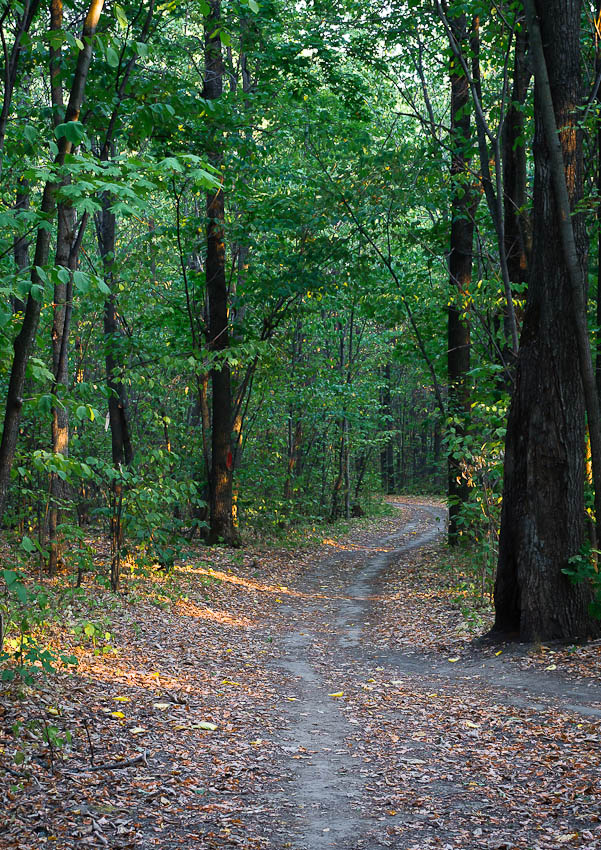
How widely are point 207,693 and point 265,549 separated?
1034cm

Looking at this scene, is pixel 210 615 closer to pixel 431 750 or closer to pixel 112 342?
pixel 112 342

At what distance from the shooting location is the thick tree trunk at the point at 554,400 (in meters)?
7.18

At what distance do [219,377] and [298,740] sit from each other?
35.0ft

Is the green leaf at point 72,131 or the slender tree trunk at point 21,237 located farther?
the slender tree trunk at point 21,237

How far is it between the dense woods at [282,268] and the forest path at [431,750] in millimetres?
1218

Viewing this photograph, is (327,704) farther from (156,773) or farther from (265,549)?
(265,549)

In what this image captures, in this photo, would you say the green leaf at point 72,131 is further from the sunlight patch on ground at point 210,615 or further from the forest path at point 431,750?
the sunlight patch on ground at point 210,615

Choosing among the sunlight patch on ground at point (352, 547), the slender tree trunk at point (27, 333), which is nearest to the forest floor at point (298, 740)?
the slender tree trunk at point (27, 333)

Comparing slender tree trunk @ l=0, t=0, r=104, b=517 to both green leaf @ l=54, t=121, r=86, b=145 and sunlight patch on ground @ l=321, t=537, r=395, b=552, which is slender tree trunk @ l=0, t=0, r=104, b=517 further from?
sunlight patch on ground @ l=321, t=537, r=395, b=552

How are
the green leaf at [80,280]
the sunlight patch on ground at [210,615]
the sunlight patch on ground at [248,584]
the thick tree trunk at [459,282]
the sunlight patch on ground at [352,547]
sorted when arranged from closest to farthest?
the green leaf at [80,280] < the sunlight patch on ground at [210,615] < the sunlight patch on ground at [248,584] < the thick tree trunk at [459,282] < the sunlight patch on ground at [352,547]

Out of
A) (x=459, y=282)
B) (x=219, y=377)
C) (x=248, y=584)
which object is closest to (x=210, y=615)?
(x=248, y=584)

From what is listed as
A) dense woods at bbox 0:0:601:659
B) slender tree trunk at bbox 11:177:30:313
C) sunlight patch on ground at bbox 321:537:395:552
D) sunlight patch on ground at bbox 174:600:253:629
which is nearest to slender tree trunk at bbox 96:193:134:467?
dense woods at bbox 0:0:601:659

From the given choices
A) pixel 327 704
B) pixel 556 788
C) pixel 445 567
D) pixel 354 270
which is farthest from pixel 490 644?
pixel 354 270

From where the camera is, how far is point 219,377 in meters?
15.3
